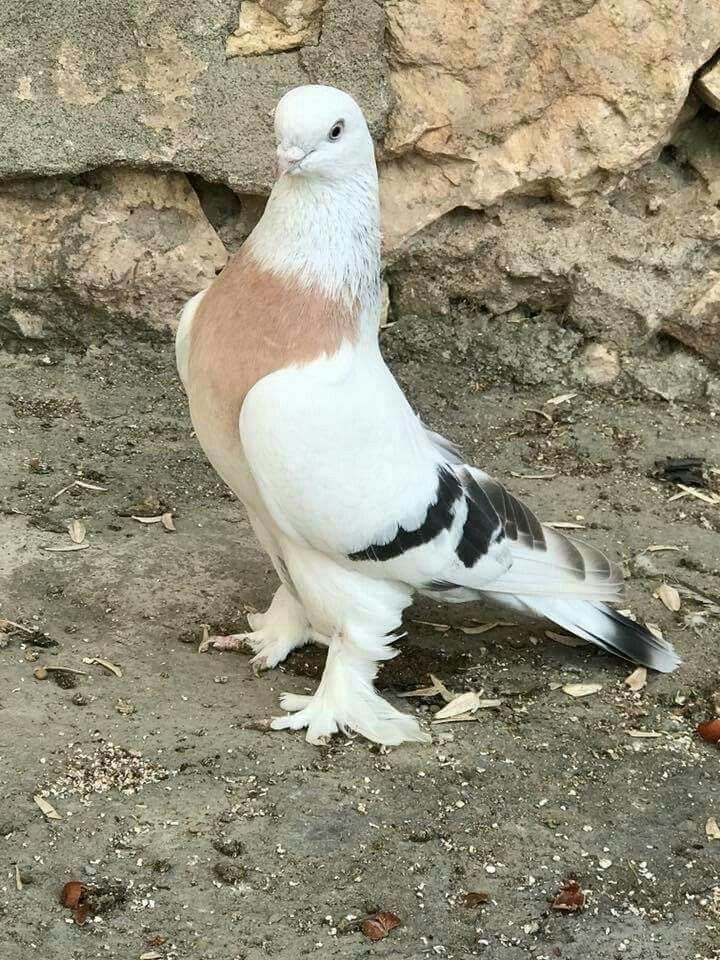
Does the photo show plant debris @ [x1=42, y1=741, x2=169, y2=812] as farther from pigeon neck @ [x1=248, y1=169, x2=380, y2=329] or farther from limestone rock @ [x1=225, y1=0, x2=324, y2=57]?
limestone rock @ [x1=225, y1=0, x2=324, y2=57]

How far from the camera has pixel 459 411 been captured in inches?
209

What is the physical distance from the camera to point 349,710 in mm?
3363

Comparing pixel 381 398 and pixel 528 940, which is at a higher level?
pixel 381 398

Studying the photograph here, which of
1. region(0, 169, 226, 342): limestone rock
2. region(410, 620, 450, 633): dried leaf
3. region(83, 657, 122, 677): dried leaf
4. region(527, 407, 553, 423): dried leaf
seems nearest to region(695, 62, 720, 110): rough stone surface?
region(527, 407, 553, 423): dried leaf

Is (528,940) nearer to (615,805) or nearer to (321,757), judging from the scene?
(615,805)

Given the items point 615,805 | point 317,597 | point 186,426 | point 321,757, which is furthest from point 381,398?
point 186,426

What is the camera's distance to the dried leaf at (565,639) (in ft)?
12.9

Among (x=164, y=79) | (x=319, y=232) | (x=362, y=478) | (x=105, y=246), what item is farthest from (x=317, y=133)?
(x=105, y=246)

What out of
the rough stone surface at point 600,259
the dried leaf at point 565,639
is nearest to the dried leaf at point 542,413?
the rough stone surface at point 600,259

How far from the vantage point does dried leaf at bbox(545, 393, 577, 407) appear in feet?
17.6

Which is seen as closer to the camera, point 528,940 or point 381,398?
point 528,940

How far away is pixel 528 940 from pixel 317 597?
1051 mm

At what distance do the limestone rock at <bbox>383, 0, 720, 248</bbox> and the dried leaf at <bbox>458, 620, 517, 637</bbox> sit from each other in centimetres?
185

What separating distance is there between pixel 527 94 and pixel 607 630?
2.37 m
